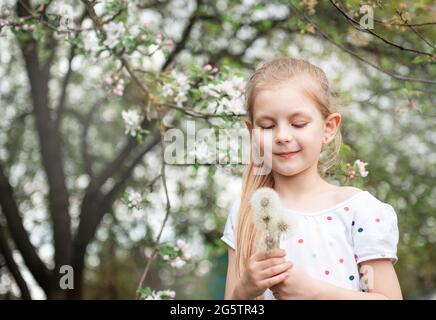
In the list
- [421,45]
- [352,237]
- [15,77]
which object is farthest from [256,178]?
[15,77]

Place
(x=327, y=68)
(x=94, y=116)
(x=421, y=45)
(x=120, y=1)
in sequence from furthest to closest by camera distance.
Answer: (x=94, y=116) → (x=327, y=68) → (x=421, y=45) → (x=120, y=1)

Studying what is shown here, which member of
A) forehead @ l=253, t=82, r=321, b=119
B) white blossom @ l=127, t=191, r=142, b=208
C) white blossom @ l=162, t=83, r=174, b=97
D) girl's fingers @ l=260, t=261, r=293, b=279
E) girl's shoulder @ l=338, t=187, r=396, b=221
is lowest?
girl's fingers @ l=260, t=261, r=293, b=279

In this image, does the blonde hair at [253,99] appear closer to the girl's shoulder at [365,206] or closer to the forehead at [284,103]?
the forehead at [284,103]

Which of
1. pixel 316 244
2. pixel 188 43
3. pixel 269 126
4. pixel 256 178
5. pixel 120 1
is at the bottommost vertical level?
pixel 316 244

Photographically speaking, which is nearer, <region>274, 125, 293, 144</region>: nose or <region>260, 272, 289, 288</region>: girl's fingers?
<region>260, 272, 289, 288</region>: girl's fingers

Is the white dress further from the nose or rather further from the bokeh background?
the bokeh background

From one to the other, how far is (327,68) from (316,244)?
17.2 ft

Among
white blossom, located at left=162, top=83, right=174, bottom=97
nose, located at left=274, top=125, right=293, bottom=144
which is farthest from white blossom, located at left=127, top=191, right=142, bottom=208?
nose, located at left=274, top=125, right=293, bottom=144

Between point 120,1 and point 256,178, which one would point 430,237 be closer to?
point 120,1

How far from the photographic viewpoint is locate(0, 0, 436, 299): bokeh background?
562 centimetres

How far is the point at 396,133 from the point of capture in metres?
7.36

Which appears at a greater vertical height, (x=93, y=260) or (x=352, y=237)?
(x=352, y=237)

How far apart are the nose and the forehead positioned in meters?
0.04

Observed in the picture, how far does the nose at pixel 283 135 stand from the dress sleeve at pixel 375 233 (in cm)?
29
